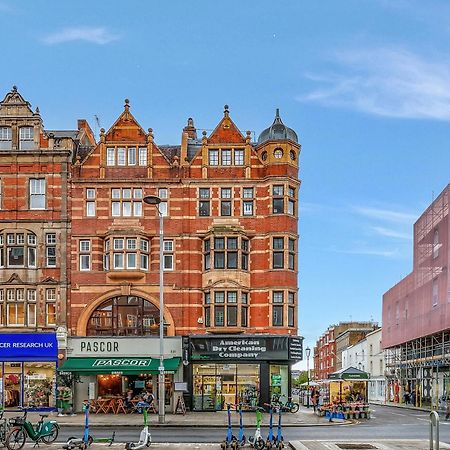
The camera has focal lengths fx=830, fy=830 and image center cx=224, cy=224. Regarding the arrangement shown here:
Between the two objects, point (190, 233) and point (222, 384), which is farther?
point (190, 233)

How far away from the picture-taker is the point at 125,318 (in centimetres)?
4769

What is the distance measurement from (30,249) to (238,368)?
1379cm

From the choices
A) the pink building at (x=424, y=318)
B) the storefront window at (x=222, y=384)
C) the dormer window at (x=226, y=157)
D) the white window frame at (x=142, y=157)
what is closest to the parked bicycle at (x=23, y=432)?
the storefront window at (x=222, y=384)

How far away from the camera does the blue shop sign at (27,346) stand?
4694 centimetres

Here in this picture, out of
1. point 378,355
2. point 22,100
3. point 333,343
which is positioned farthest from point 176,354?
point 333,343

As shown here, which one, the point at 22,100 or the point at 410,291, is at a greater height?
the point at 22,100

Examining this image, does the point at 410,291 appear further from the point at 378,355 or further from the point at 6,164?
the point at 6,164

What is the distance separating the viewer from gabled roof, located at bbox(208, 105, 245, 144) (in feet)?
160

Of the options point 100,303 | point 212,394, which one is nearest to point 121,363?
point 100,303

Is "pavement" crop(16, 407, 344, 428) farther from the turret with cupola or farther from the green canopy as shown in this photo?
the turret with cupola

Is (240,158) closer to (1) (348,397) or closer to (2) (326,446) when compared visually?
(1) (348,397)

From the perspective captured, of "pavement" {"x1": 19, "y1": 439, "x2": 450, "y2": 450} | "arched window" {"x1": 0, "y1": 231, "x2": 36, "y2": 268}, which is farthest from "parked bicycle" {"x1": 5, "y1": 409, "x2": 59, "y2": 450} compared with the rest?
"arched window" {"x1": 0, "y1": 231, "x2": 36, "y2": 268}

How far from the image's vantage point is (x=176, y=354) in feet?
153

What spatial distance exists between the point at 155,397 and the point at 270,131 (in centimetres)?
1666
